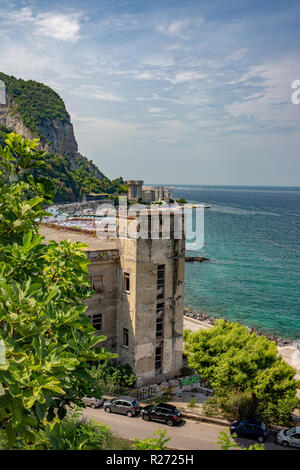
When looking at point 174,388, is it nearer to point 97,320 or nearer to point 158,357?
point 158,357

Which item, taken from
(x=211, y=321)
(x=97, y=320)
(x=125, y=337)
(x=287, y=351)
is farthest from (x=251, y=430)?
(x=211, y=321)

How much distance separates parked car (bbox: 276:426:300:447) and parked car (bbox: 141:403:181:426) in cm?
551

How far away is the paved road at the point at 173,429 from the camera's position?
835 inches

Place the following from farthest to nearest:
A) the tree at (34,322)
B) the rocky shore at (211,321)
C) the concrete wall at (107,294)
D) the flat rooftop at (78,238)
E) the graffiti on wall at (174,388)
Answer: the rocky shore at (211,321) < the flat rooftop at (78,238) < the concrete wall at (107,294) < the graffiti on wall at (174,388) < the tree at (34,322)

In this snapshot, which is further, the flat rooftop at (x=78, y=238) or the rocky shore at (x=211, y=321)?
the rocky shore at (x=211, y=321)

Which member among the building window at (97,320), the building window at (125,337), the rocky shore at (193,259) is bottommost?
the rocky shore at (193,259)

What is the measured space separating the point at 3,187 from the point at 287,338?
167 ft

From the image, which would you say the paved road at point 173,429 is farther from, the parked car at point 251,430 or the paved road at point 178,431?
the parked car at point 251,430

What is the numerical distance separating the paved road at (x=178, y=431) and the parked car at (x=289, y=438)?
0.94 ft

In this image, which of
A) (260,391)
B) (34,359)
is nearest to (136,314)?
(260,391)

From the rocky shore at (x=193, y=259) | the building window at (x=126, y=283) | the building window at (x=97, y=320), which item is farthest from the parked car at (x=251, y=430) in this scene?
the rocky shore at (x=193, y=259)

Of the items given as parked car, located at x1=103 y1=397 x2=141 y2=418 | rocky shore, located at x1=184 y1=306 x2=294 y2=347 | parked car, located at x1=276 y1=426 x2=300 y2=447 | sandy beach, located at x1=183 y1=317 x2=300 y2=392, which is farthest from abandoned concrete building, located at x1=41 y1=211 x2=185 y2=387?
rocky shore, located at x1=184 y1=306 x2=294 y2=347

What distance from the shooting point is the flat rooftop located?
28.8 meters
